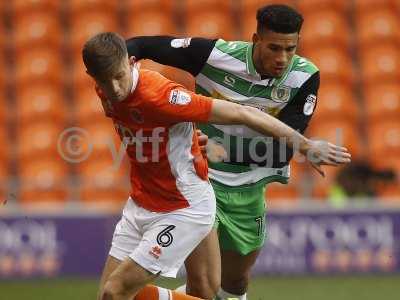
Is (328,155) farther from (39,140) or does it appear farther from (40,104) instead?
(40,104)

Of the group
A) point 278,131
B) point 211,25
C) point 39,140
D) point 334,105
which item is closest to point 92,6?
point 211,25

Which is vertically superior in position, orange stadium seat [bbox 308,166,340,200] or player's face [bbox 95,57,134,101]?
player's face [bbox 95,57,134,101]

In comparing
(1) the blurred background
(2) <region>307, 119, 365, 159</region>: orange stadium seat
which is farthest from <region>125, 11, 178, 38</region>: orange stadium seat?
(2) <region>307, 119, 365, 159</region>: orange stadium seat

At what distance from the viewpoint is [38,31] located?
1263cm

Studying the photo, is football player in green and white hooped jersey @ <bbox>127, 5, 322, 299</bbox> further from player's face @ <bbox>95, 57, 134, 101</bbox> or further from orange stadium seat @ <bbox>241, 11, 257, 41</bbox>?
orange stadium seat @ <bbox>241, 11, 257, 41</bbox>

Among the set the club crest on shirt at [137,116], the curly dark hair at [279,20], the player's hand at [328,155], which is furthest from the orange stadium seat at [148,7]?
the player's hand at [328,155]

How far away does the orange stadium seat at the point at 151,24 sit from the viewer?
12445 millimetres

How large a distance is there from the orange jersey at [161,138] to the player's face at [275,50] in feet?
2.23

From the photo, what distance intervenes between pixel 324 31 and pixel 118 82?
742 cm

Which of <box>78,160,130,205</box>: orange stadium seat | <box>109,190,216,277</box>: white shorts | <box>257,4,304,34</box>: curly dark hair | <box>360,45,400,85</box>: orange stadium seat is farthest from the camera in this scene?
<box>360,45,400,85</box>: orange stadium seat

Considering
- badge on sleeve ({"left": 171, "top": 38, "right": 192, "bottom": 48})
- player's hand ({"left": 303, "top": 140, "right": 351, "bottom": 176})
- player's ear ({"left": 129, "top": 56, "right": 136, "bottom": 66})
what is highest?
badge on sleeve ({"left": 171, "top": 38, "right": 192, "bottom": 48})

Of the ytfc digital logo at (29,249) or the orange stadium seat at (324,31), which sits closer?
the ytfc digital logo at (29,249)

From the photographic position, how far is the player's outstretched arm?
5184 millimetres

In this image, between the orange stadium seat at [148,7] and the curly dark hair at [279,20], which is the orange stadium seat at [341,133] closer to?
the orange stadium seat at [148,7]
